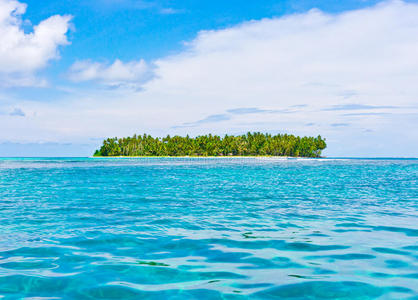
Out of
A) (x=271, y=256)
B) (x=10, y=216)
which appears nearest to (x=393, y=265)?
(x=271, y=256)

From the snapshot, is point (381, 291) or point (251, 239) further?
point (251, 239)

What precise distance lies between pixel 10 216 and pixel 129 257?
8681 millimetres


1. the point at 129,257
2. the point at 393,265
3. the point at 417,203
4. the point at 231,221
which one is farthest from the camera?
the point at 417,203

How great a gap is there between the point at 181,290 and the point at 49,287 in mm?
2564

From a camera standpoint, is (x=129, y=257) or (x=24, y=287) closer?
(x=24, y=287)

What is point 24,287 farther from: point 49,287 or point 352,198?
point 352,198

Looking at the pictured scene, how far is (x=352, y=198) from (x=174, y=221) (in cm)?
1267

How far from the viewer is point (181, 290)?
→ 6.75m

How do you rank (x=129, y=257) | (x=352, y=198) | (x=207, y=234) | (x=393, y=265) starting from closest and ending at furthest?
1. (x=393, y=265)
2. (x=129, y=257)
3. (x=207, y=234)
4. (x=352, y=198)

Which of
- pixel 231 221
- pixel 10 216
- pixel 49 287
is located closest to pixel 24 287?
pixel 49 287

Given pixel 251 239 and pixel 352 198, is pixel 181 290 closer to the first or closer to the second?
pixel 251 239

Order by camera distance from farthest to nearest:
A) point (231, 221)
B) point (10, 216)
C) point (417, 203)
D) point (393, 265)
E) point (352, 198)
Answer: point (352, 198), point (417, 203), point (10, 216), point (231, 221), point (393, 265)

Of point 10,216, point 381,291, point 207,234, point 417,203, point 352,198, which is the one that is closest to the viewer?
point 381,291

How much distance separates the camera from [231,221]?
13.9 meters
